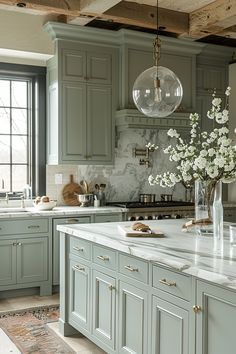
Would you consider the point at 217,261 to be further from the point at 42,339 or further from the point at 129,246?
the point at 42,339

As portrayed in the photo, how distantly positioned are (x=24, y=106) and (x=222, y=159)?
3.38 meters

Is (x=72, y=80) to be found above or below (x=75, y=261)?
above

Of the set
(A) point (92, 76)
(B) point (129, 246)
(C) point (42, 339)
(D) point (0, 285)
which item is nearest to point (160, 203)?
(A) point (92, 76)

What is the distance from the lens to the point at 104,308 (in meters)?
3.47

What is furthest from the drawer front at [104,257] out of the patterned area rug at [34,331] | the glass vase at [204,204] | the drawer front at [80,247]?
the patterned area rug at [34,331]

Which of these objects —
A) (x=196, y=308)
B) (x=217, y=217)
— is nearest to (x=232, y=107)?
(x=217, y=217)

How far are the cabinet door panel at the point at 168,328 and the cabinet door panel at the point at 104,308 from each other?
0.50m

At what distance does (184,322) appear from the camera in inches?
105

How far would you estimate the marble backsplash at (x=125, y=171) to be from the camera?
20.1ft

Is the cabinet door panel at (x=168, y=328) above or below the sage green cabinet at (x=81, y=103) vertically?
below

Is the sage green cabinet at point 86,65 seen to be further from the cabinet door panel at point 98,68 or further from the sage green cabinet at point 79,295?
the sage green cabinet at point 79,295

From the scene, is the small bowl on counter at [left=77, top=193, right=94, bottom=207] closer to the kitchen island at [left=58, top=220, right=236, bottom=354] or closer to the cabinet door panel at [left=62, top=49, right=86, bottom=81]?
the cabinet door panel at [left=62, top=49, right=86, bottom=81]

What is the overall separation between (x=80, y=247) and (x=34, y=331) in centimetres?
96

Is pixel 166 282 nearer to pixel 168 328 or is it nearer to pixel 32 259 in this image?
pixel 168 328
